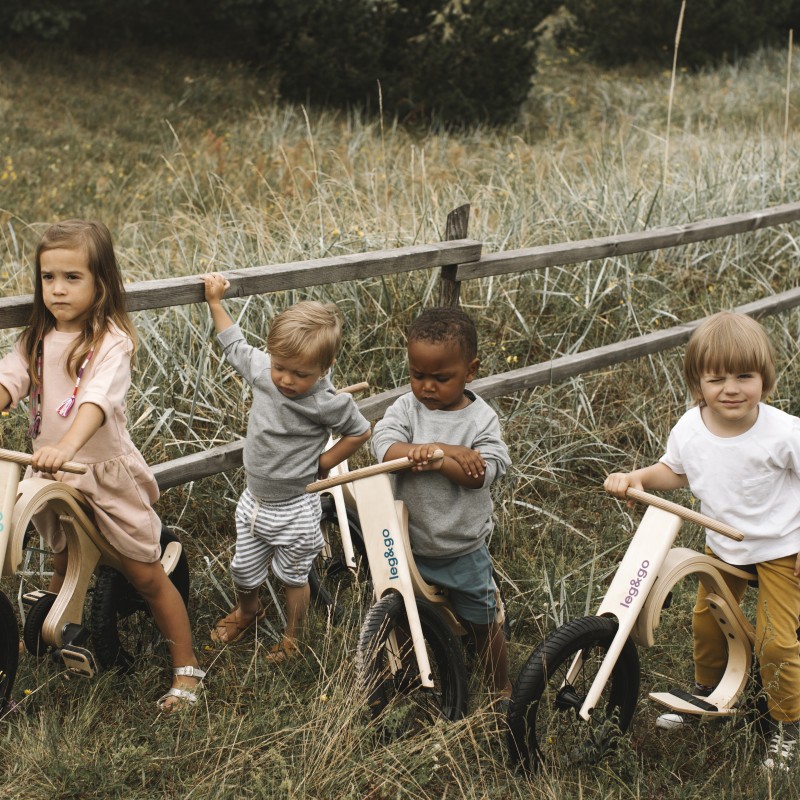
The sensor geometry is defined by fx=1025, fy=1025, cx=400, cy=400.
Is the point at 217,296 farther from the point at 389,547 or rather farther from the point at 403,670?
the point at 403,670

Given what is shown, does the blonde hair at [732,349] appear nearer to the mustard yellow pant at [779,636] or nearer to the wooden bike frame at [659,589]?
the wooden bike frame at [659,589]

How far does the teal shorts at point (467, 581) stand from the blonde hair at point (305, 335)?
0.71 m

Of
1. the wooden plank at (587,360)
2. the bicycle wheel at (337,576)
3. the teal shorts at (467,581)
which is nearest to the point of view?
the teal shorts at (467,581)

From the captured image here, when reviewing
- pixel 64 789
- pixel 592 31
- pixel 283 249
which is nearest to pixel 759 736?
pixel 64 789

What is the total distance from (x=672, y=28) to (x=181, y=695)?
18.6 meters

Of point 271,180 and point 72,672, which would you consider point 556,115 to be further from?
point 72,672

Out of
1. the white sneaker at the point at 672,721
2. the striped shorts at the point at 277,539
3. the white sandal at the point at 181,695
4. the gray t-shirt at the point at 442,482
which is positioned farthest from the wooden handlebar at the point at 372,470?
the white sneaker at the point at 672,721

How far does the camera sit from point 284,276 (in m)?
3.76

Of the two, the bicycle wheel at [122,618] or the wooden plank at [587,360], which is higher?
the wooden plank at [587,360]

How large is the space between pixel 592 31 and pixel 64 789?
19879 mm

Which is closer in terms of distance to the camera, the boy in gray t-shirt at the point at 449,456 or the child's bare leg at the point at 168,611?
the boy in gray t-shirt at the point at 449,456

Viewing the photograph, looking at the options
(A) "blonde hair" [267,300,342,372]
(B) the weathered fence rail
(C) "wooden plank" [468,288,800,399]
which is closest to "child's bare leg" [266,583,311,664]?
(B) the weathered fence rail

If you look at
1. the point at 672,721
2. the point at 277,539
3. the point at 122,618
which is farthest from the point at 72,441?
the point at 672,721

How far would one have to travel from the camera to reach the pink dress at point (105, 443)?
2.88 metres
